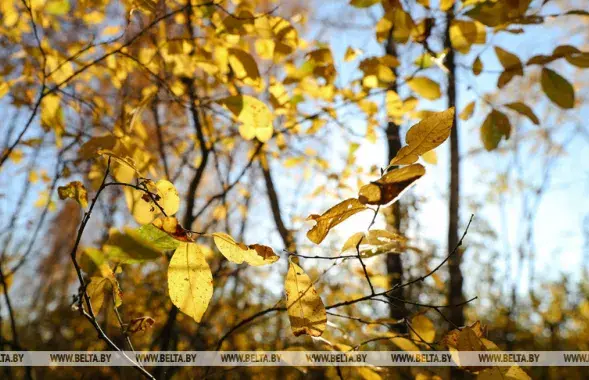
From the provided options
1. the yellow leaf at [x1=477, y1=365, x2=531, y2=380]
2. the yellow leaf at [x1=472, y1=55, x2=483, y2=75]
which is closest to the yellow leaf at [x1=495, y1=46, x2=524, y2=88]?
the yellow leaf at [x1=472, y1=55, x2=483, y2=75]

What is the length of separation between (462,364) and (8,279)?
1.29 meters

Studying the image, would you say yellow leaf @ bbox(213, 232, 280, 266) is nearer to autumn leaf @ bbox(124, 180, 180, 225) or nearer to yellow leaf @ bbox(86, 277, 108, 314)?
autumn leaf @ bbox(124, 180, 180, 225)

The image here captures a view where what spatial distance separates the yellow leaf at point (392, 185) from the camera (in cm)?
34

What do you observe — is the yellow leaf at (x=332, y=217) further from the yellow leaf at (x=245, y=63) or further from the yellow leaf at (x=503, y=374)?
the yellow leaf at (x=245, y=63)

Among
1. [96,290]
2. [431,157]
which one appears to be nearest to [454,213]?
[431,157]

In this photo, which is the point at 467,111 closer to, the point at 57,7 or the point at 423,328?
the point at 423,328

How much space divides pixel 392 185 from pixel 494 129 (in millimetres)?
552

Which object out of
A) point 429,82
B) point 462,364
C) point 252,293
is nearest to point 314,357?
point 462,364

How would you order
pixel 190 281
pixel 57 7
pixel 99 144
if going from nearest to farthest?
pixel 190 281
pixel 99 144
pixel 57 7

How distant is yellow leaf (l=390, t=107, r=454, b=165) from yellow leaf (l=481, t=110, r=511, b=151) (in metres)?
0.45

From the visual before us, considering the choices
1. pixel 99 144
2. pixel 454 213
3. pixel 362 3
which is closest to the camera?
pixel 99 144

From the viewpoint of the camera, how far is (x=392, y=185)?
34cm

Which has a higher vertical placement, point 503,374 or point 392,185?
point 392,185

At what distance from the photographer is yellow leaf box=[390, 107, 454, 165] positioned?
0.38 m
